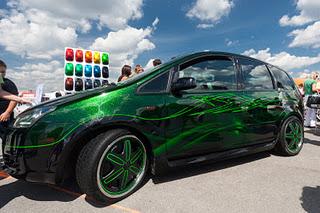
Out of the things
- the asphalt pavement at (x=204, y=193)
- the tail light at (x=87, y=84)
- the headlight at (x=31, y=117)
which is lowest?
the asphalt pavement at (x=204, y=193)

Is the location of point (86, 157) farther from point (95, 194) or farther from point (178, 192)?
point (178, 192)

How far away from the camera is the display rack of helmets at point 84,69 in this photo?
546 centimetres

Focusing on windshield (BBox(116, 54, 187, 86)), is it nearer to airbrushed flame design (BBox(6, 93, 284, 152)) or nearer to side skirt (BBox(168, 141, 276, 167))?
airbrushed flame design (BBox(6, 93, 284, 152))

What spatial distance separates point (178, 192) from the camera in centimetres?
243

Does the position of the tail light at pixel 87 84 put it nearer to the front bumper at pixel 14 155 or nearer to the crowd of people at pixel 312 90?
the front bumper at pixel 14 155

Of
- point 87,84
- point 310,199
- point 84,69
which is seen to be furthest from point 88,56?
point 310,199

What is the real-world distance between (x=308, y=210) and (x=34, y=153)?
254cm

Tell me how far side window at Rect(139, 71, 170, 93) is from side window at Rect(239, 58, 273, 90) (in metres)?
1.28

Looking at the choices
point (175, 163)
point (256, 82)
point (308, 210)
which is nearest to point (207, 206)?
point (175, 163)

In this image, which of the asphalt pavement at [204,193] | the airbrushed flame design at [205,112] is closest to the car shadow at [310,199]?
the asphalt pavement at [204,193]

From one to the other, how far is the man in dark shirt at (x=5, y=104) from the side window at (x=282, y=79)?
390 centimetres

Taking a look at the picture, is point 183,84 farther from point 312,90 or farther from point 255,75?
point 312,90

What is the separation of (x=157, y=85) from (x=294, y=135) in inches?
107

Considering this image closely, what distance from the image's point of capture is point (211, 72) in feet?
9.73
